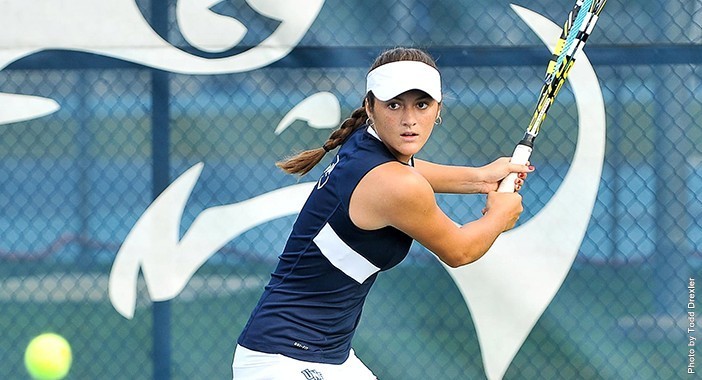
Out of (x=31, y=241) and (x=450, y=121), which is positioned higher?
(x=450, y=121)

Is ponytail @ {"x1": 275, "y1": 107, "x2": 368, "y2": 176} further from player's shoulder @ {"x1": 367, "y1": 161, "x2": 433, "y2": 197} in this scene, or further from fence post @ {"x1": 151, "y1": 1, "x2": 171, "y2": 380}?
fence post @ {"x1": 151, "y1": 1, "x2": 171, "y2": 380}

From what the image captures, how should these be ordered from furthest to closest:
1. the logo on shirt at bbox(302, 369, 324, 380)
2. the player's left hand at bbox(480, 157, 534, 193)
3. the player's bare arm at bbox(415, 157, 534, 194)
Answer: the player's bare arm at bbox(415, 157, 534, 194), the player's left hand at bbox(480, 157, 534, 193), the logo on shirt at bbox(302, 369, 324, 380)

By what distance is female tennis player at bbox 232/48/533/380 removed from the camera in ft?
7.78

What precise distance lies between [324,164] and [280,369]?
4.47ft

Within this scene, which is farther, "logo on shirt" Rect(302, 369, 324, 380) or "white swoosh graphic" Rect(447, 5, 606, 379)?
"white swoosh graphic" Rect(447, 5, 606, 379)

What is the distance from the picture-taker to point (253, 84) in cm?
376

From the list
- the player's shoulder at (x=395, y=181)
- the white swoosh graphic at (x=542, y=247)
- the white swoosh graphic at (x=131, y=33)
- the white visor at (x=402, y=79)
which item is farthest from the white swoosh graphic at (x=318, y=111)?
the player's shoulder at (x=395, y=181)

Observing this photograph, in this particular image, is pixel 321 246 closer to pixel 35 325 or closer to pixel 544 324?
pixel 544 324

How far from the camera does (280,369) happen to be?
2.48 m

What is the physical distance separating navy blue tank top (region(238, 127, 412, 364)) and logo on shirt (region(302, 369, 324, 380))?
0.10ft

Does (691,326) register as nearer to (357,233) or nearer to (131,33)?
(357,233)

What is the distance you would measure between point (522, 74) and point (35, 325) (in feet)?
6.37

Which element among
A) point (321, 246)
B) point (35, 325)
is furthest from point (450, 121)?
point (35, 325)

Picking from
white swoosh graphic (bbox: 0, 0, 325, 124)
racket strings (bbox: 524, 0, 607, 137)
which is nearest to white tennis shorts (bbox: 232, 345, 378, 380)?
racket strings (bbox: 524, 0, 607, 137)
